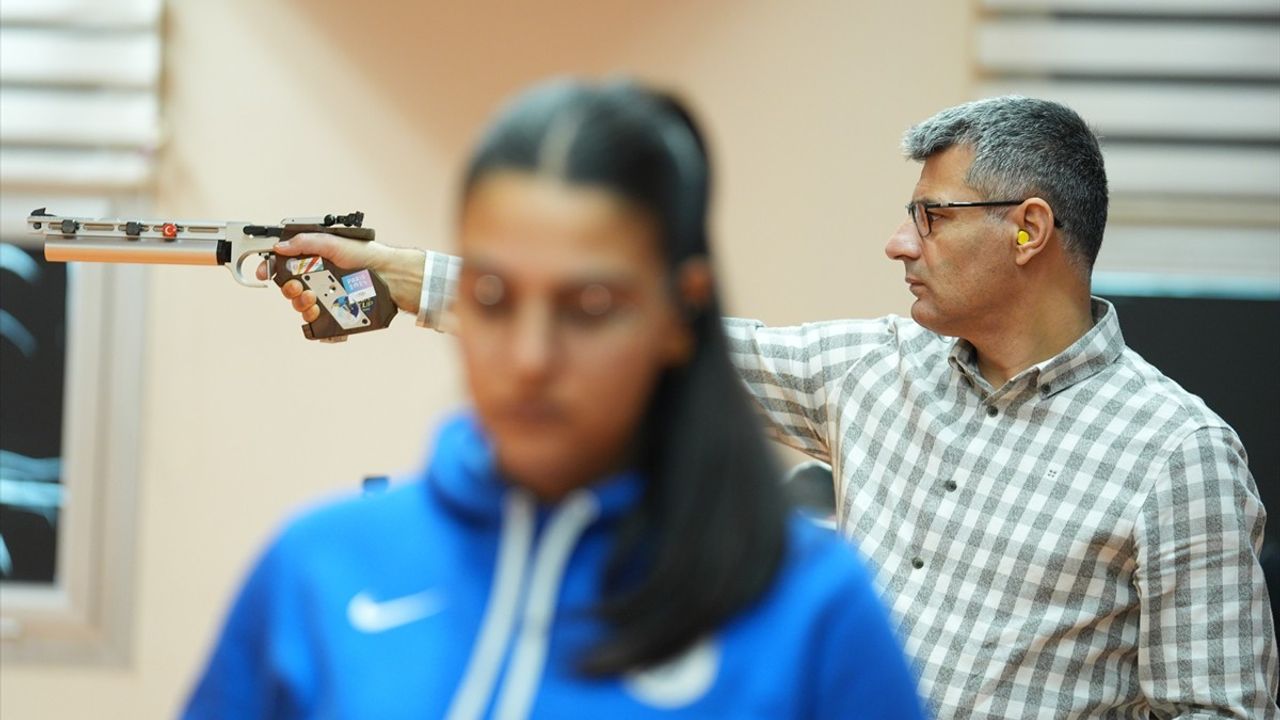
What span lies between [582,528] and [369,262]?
1554 millimetres

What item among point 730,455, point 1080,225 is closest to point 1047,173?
point 1080,225

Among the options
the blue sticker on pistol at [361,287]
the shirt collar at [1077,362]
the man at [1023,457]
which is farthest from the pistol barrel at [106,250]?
the shirt collar at [1077,362]

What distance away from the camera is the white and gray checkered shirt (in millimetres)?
1781

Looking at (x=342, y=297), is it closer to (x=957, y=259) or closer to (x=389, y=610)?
(x=957, y=259)

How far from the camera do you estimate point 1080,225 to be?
6.91ft

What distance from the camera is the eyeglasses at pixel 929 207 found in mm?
2059

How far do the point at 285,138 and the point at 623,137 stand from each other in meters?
2.92

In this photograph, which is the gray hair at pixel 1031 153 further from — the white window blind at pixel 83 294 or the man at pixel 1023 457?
the white window blind at pixel 83 294

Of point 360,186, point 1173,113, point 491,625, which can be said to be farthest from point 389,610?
point 1173,113

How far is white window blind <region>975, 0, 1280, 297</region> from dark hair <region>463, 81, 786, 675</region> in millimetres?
2663

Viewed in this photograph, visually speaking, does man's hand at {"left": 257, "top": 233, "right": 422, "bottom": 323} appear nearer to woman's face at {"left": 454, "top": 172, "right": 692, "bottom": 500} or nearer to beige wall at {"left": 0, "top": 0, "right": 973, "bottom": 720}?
beige wall at {"left": 0, "top": 0, "right": 973, "bottom": 720}

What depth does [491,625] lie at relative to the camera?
32.6 inches

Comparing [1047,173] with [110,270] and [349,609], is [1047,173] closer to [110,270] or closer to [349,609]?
[349,609]

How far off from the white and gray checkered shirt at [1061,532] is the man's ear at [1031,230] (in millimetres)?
135
